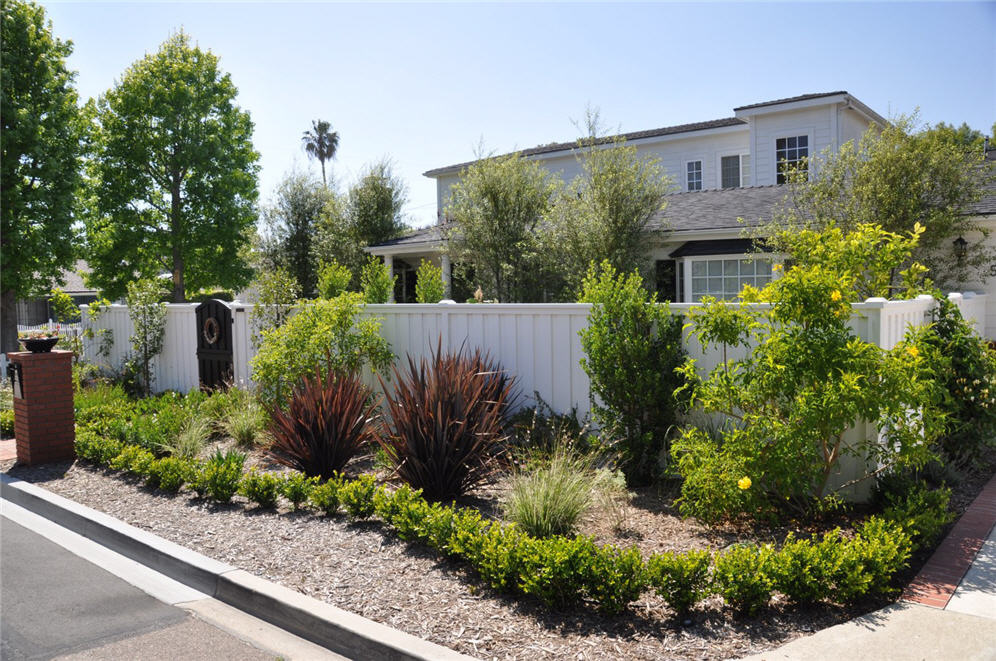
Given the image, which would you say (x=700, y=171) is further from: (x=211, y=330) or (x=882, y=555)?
(x=882, y=555)

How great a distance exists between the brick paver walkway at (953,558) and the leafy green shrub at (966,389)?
89 cm

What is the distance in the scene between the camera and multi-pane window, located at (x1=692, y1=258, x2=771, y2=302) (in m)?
15.4

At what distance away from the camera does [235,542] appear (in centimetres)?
539

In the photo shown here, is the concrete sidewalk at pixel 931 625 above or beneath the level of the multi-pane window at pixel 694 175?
beneath

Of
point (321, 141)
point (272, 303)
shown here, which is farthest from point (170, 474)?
point (321, 141)

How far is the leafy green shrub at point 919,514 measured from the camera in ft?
15.4

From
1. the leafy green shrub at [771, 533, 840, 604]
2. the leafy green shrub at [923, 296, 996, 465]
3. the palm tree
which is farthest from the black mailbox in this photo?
the palm tree

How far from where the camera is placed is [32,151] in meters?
19.0

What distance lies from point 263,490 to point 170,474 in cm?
131

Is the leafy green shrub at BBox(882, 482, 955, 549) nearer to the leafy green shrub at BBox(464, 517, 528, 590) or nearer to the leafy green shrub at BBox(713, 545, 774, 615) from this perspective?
the leafy green shrub at BBox(713, 545, 774, 615)

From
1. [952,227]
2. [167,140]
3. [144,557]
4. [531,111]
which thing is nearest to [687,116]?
[531,111]

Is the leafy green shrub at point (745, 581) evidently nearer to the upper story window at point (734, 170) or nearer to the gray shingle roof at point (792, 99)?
the gray shingle roof at point (792, 99)

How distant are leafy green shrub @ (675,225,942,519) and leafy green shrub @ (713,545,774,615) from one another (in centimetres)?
115

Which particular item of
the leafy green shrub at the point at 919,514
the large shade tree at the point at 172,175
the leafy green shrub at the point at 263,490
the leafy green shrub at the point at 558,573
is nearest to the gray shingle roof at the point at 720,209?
the leafy green shrub at the point at 919,514
